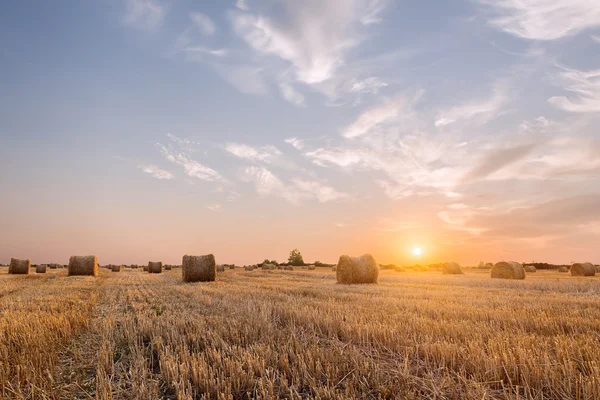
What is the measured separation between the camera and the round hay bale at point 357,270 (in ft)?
59.8

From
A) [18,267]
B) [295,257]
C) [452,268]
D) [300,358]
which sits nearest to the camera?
[300,358]

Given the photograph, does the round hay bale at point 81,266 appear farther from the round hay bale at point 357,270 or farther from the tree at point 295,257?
the tree at point 295,257

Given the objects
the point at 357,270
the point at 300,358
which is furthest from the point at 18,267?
the point at 300,358

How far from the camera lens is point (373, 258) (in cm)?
1919

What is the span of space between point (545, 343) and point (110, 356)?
5.01 m

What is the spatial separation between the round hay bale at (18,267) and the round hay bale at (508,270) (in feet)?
120

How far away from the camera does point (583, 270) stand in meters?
28.7

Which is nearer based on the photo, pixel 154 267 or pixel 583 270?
pixel 583 270

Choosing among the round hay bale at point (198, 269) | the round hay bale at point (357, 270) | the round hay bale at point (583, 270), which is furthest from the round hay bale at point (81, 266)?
the round hay bale at point (583, 270)

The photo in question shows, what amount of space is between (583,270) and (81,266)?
38.6 m

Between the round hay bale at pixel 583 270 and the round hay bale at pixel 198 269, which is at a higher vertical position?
the round hay bale at pixel 198 269

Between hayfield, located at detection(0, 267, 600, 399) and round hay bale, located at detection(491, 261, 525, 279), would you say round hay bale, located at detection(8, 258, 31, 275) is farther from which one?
round hay bale, located at detection(491, 261, 525, 279)

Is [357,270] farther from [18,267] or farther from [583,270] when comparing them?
[18,267]

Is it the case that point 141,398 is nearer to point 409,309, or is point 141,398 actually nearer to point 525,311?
point 409,309
